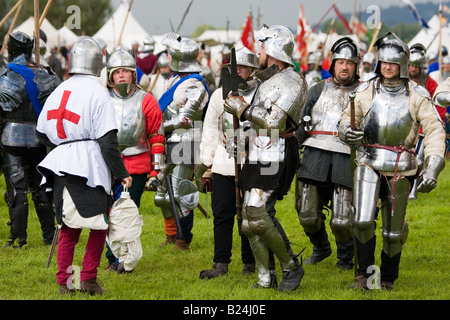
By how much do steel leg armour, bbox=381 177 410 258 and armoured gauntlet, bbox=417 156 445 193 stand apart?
7.3 inches

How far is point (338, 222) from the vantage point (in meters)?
6.95

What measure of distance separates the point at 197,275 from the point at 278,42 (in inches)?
84.3

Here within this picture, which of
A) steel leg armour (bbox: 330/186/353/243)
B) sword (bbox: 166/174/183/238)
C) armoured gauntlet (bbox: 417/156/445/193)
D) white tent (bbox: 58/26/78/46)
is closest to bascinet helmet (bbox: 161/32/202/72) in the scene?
sword (bbox: 166/174/183/238)

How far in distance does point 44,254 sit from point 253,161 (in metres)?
2.59

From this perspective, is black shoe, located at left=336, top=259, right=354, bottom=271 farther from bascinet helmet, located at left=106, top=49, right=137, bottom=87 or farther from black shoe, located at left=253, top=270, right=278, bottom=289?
bascinet helmet, located at left=106, top=49, right=137, bottom=87

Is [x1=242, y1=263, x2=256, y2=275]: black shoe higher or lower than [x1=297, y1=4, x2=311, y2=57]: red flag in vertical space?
lower

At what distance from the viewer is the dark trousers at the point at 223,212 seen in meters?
6.78

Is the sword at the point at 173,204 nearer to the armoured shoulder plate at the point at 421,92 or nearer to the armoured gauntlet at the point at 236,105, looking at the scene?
the armoured gauntlet at the point at 236,105

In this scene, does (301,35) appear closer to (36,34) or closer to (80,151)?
(36,34)

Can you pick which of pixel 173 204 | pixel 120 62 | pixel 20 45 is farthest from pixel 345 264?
pixel 20 45

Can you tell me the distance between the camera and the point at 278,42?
612 cm

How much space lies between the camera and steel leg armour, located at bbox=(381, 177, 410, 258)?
20.2 feet

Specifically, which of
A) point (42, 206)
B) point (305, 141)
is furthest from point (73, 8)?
point (305, 141)

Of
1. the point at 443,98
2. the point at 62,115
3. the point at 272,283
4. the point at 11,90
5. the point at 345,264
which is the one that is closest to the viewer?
the point at 62,115
